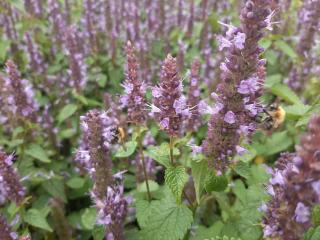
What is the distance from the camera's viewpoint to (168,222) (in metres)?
2.81

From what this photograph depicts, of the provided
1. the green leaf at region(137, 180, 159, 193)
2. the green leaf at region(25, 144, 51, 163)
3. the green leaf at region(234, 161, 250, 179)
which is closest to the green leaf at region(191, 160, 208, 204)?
the green leaf at region(234, 161, 250, 179)

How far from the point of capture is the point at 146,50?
6086 millimetres

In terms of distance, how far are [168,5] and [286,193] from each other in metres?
6.63

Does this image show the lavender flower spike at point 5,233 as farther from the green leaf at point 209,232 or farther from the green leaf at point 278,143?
the green leaf at point 278,143

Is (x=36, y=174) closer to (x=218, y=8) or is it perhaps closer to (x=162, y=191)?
(x=162, y=191)

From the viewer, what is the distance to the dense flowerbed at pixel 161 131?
92.3 inches

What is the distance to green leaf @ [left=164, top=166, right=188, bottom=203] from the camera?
2.54 m

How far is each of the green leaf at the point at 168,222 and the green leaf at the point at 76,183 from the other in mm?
1923

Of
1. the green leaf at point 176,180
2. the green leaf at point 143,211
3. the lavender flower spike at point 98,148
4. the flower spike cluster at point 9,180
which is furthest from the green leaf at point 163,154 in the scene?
the flower spike cluster at point 9,180

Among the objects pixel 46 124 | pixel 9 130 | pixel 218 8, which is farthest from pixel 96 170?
pixel 218 8

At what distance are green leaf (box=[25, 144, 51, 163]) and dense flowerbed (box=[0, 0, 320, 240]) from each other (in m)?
0.02

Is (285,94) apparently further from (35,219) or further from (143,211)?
(35,219)

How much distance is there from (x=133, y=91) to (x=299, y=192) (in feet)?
5.21

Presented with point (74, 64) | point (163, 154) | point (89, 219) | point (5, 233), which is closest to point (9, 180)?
point (5, 233)
